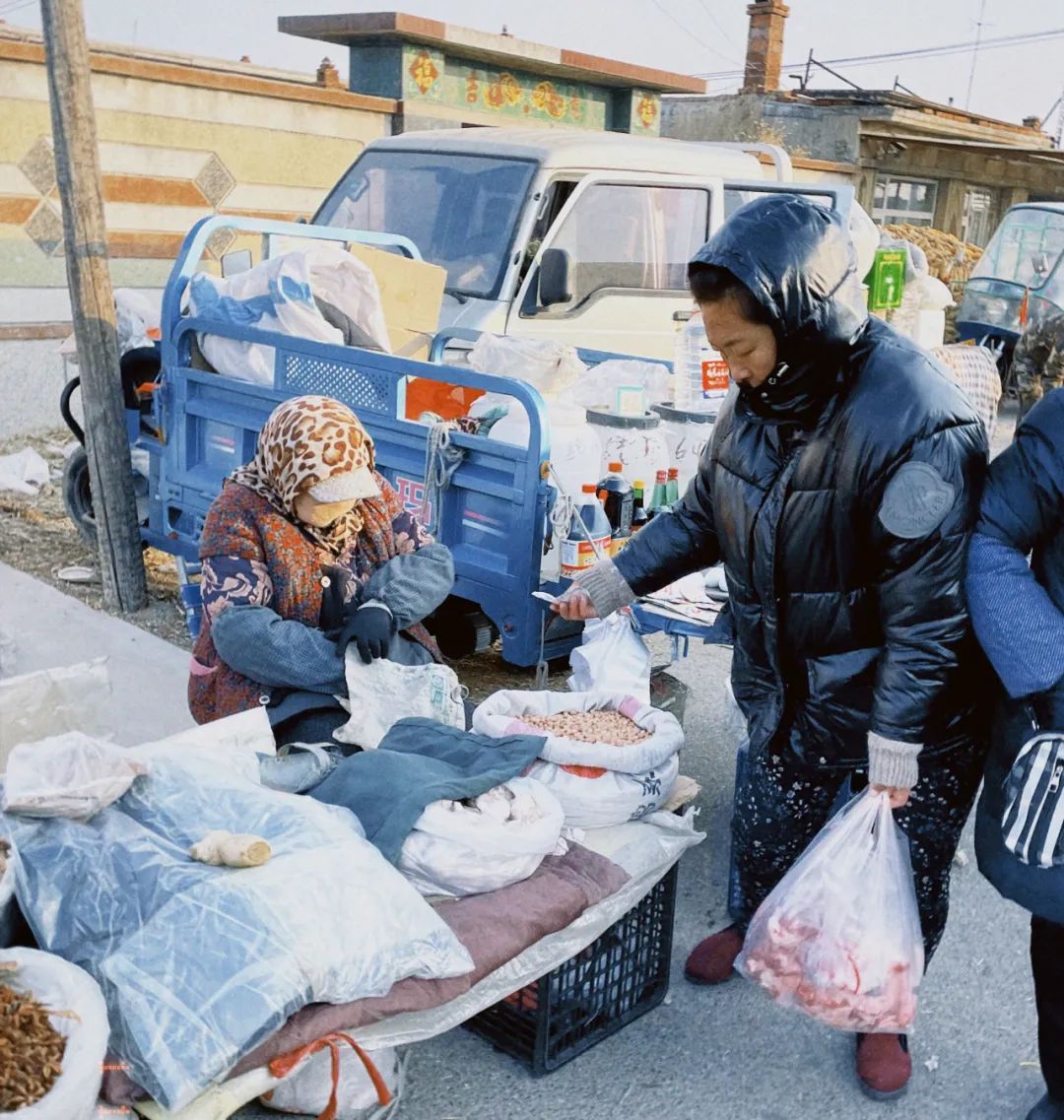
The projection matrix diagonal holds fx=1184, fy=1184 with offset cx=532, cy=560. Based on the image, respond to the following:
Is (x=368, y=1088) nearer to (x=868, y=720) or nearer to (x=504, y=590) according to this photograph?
(x=868, y=720)

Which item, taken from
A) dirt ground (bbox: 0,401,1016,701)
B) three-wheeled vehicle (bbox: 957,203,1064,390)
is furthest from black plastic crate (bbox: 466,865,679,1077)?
three-wheeled vehicle (bbox: 957,203,1064,390)

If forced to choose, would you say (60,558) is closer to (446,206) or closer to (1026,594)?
(446,206)

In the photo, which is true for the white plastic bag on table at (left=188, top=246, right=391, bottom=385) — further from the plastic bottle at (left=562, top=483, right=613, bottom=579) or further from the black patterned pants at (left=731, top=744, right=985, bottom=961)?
the black patterned pants at (left=731, top=744, right=985, bottom=961)

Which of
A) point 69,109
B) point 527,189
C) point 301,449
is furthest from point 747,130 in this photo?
point 301,449

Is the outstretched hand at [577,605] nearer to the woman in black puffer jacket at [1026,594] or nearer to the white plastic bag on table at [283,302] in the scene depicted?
the woman in black puffer jacket at [1026,594]

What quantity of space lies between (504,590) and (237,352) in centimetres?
175

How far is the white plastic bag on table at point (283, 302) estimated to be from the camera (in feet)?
15.8

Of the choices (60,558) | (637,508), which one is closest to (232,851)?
(637,508)

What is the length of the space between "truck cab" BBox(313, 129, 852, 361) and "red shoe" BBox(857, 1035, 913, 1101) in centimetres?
389

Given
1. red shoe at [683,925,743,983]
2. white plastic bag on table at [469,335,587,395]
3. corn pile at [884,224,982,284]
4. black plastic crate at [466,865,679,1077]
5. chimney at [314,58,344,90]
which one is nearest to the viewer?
black plastic crate at [466,865,679,1077]

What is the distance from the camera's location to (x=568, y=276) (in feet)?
19.2

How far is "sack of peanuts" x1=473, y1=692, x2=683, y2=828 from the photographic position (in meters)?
2.58

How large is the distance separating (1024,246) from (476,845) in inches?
436

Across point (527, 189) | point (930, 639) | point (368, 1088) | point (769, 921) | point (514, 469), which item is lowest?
point (368, 1088)
